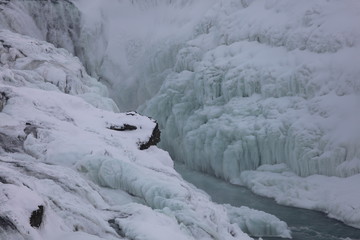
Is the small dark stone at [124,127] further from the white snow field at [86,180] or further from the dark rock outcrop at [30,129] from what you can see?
the dark rock outcrop at [30,129]

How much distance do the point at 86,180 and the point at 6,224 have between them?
329 cm

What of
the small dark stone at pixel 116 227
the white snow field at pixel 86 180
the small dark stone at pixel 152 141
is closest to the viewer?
the white snow field at pixel 86 180

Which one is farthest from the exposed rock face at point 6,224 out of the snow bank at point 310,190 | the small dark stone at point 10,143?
the snow bank at point 310,190

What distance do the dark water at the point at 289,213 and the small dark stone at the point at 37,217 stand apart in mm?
11166

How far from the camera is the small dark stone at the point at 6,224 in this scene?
5496 mm

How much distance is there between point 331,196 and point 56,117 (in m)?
11.9

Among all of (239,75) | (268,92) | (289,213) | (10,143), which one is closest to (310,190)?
(289,213)

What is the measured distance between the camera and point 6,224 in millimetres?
5523

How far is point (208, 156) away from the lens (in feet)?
79.8

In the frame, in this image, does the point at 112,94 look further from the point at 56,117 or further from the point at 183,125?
the point at 56,117

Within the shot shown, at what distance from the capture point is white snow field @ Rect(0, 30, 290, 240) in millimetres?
6281

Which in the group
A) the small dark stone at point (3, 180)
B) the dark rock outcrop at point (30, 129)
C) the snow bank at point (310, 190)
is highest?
the dark rock outcrop at point (30, 129)

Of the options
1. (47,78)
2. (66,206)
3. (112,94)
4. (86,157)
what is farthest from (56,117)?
(112,94)

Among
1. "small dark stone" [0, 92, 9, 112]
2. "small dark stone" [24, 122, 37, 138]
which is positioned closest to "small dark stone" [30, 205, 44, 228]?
"small dark stone" [24, 122, 37, 138]
